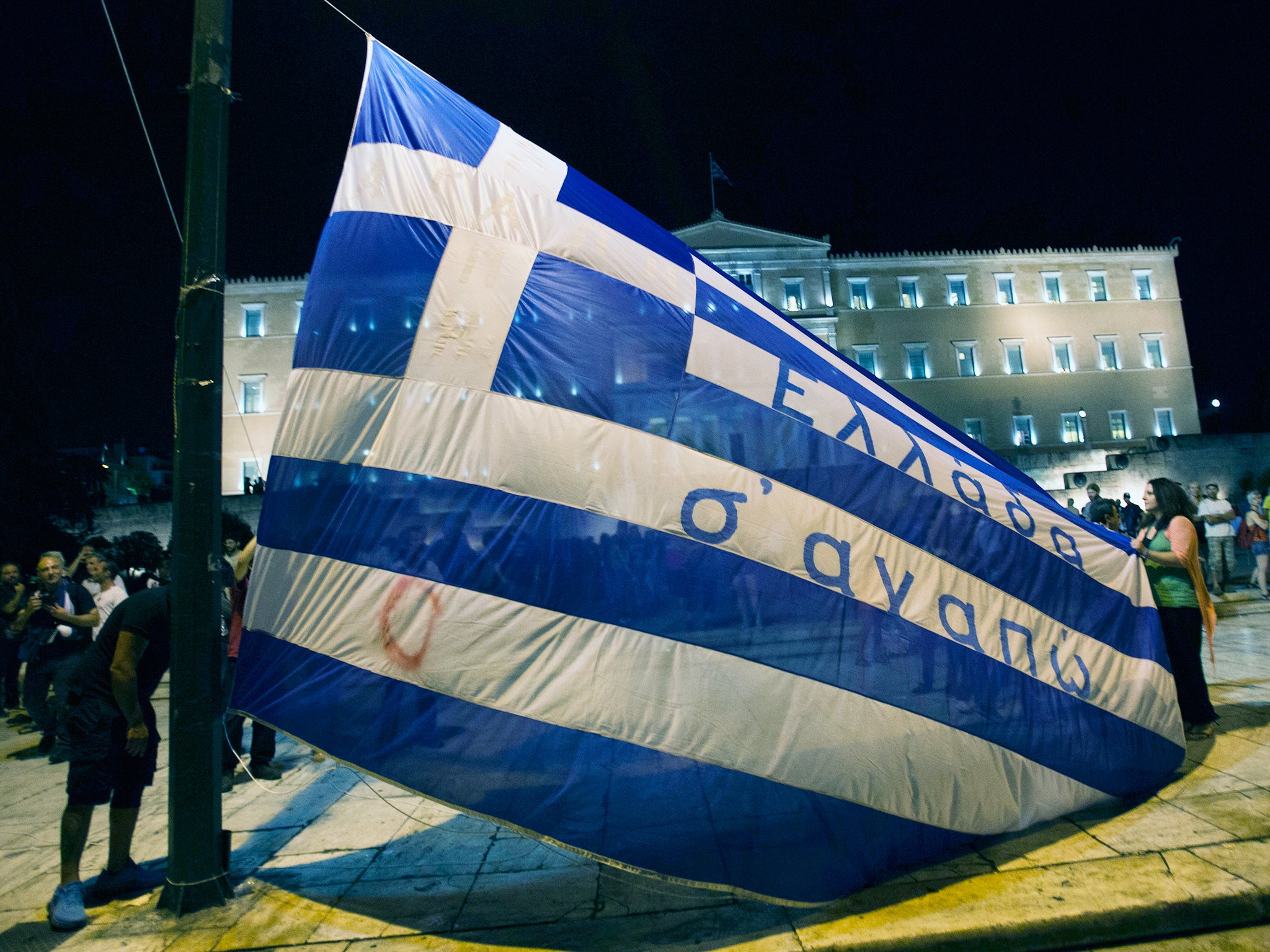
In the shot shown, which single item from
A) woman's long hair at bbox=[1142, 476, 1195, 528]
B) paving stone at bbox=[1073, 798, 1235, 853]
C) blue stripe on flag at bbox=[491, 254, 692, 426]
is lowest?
paving stone at bbox=[1073, 798, 1235, 853]

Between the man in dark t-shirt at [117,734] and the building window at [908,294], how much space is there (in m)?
41.8

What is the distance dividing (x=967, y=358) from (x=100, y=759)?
42.9 meters

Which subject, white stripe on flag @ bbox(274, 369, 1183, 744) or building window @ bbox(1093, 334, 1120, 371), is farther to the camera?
building window @ bbox(1093, 334, 1120, 371)

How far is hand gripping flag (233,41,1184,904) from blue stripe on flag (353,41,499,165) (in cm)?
2

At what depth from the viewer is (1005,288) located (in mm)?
40312

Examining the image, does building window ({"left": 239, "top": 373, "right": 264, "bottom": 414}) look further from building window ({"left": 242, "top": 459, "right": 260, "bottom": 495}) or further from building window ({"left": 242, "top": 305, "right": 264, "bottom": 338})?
building window ({"left": 242, "top": 459, "right": 260, "bottom": 495})

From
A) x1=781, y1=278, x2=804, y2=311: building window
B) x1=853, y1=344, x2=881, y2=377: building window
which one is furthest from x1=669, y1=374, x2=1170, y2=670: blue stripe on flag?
x1=853, y1=344, x2=881, y2=377: building window

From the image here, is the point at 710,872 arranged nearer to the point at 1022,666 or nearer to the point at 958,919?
the point at 958,919

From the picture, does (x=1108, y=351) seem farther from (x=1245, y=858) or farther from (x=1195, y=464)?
(x=1245, y=858)

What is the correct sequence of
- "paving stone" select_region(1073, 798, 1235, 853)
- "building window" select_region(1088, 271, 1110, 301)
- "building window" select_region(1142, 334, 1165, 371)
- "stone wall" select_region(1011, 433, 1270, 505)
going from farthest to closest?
"building window" select_region(1088, 271, 1110, 301) → "building window" select_region(1142, 334, 1165, 371) → "stone wall" select_region(1011, 433, 1270, 505) → "paving stone" select_region(1073, 798, 1235, 853)

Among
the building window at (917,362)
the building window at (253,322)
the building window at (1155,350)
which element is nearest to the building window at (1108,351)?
the building window at (1155,350)

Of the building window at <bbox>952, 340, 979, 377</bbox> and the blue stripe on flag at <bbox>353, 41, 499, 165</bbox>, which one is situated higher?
the building window at <bbox>952, 340, 979, 377</bbox>

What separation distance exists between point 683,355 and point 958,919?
105 inches

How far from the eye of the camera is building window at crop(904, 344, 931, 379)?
3931cm
